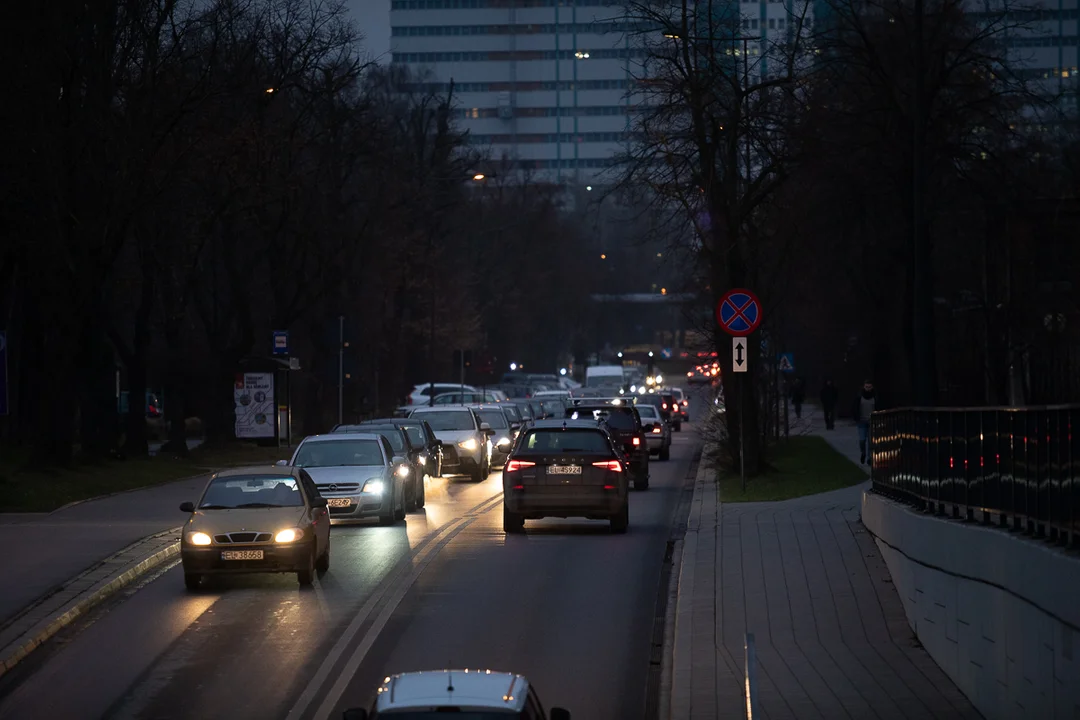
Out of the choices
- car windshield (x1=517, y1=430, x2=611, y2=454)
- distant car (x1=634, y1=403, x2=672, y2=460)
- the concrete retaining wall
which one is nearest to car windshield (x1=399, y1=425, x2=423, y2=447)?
car windshield (x1=517, y1=430, x2=611, y2=454)

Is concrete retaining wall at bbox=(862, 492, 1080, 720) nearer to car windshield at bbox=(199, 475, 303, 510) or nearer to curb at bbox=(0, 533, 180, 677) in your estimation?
car windshield at bbox=(199, 475, 303, 510)

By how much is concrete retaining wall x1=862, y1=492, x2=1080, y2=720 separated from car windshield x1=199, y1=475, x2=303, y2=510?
732 cm

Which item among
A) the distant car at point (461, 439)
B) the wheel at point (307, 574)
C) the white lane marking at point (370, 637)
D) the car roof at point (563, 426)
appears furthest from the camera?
the distant car at point (461, 439)

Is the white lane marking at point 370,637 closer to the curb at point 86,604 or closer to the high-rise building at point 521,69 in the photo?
the curb at point 86,604

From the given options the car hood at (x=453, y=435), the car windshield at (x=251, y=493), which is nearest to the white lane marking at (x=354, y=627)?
the car windshield at (x=251, y=493)

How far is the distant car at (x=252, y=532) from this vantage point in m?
18.1

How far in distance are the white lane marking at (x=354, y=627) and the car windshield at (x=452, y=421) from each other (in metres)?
15.0

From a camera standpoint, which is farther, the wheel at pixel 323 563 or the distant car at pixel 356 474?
the distant car at pixel 356 474

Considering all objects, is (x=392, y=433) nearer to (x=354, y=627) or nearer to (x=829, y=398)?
(x=354, y=627)

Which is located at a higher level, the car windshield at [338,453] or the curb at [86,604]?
the car windshield at [338,453]

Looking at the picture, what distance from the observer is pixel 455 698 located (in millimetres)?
6934

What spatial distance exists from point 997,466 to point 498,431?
35.4 m

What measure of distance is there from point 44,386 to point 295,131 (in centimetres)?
1410

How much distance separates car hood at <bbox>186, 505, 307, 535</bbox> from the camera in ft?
59.7
